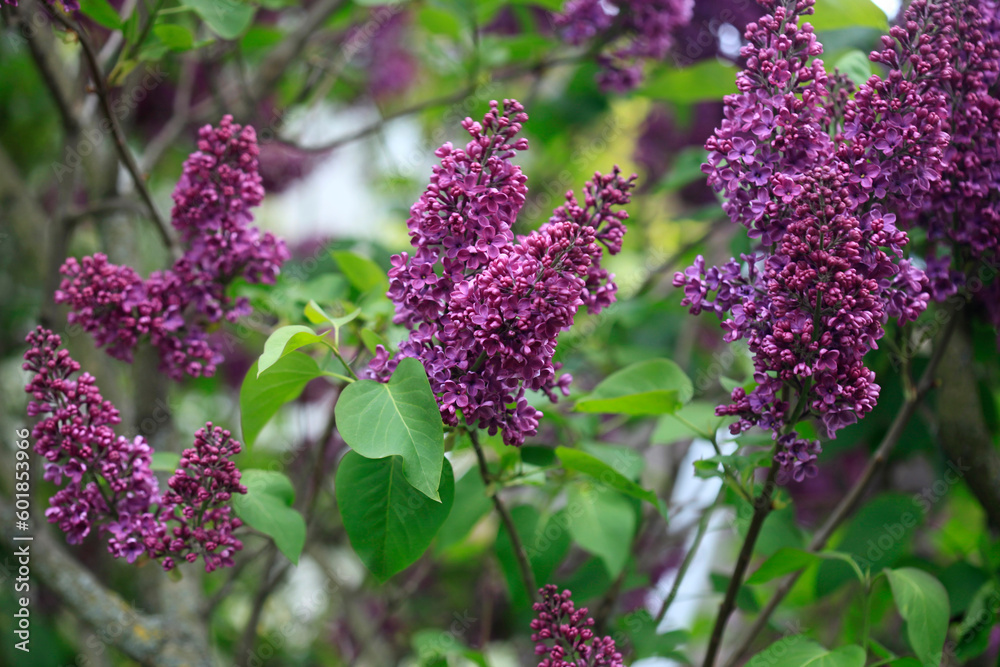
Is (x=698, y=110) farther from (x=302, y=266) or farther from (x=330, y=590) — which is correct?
(x=330, y=590)

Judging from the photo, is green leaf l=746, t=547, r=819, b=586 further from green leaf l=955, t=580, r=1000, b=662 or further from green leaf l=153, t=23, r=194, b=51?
green leaf l=153, t=23, r=194, b=51

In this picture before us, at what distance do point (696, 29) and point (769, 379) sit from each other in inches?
71.8

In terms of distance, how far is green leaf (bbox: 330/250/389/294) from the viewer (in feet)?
4.94

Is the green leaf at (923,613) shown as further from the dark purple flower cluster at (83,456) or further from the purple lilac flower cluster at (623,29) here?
the purple lilac flower cluster at (623,29)

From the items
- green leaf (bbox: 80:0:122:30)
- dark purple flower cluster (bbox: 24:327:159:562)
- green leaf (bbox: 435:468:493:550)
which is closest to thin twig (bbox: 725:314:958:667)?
green leaf (bbox: 435:468:493:550)

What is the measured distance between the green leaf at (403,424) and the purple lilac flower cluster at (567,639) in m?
0.28

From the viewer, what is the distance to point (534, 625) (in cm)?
105

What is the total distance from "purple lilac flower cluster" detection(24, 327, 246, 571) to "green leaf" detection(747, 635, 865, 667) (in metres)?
0.82

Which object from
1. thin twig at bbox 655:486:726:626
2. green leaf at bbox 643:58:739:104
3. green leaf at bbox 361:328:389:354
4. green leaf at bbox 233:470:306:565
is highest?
green leaf at bbox 643:58:739:104

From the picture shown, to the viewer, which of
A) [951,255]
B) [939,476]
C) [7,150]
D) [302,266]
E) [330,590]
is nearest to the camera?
[951,255]

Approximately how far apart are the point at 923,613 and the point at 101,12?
1.73 metres

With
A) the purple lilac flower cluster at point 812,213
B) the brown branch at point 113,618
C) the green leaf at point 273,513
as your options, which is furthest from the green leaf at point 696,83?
the brown branch at point 113,618

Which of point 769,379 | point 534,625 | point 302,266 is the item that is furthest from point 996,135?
point 302,266

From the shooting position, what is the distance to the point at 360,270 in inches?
60.3
